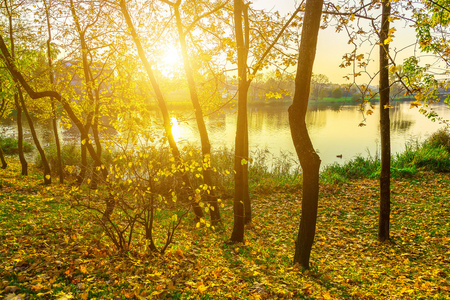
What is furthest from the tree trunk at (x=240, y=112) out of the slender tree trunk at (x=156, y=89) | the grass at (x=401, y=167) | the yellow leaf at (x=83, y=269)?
the grass at (x=401, y=167)

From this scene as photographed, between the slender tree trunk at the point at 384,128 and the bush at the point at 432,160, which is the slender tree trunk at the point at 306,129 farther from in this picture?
the bush at the point at 432,160

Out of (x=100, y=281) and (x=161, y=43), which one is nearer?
(x=100, y=281)

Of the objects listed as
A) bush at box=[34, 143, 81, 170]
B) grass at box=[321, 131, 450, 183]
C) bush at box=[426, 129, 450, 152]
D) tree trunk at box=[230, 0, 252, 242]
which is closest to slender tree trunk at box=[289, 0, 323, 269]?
tree trunk at box=[230, 0, 252, 242]

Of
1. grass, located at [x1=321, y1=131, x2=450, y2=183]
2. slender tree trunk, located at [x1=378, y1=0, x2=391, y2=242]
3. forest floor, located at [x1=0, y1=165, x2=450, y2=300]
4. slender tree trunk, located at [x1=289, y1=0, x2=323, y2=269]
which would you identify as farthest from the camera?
grass, located at [x1=321, y1=131, x2=450, y2=183]

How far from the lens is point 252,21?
7.83m

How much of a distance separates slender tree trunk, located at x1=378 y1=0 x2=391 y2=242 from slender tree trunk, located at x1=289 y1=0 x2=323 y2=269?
7.22 feet

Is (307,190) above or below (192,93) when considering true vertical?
below

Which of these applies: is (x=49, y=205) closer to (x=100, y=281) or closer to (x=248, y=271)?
(x=100, y=281)

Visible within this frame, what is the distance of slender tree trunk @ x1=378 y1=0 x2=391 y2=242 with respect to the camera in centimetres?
606

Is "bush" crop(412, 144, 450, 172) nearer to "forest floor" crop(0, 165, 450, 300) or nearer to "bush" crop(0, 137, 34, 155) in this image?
"forest floor" crop(0, 165, 450, 300)

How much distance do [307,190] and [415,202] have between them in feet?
24.7

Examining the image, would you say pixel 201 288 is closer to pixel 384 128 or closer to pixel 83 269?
pixel 83 269

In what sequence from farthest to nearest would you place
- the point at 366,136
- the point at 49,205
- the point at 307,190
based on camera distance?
the point at 366,136
the point at 49,205
the point at 307,190

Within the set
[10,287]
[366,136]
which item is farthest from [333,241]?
[366,136]
